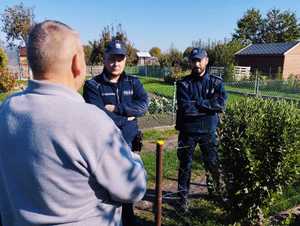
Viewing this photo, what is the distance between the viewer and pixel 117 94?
394 centimetres

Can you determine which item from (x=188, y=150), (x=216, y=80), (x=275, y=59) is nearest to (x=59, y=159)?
(x=188, y=150)

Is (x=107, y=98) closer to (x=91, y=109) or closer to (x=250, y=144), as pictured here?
(x=250, y=144)

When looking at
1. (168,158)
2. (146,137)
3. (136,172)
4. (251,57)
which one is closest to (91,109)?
(136,172)

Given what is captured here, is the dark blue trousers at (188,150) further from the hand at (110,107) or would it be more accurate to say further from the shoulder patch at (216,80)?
the hand at (110,107)

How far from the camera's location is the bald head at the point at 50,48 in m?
1.47

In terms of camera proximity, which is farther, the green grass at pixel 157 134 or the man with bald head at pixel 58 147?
the green grass at pixel 157 134

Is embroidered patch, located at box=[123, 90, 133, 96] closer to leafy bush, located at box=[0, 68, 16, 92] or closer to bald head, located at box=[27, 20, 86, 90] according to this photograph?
bald head, located at box=[27, 20, 86, 90]

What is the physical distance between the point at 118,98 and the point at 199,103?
1121 millimetres

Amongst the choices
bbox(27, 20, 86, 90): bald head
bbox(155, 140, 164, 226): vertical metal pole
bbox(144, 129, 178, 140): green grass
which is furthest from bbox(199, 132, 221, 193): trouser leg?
bbox(144, 129, 178, 140): green grass

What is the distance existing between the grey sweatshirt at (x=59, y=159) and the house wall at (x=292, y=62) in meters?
38.1

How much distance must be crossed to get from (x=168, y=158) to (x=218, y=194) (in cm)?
329

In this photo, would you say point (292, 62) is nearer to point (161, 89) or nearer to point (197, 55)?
point (161, 89)

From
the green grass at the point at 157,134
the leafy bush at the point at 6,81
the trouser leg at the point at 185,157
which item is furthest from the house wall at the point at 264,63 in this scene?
the trouser leg at the point at 185,157

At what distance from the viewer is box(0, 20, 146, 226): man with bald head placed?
143 cm
